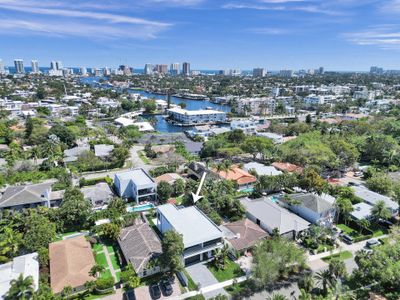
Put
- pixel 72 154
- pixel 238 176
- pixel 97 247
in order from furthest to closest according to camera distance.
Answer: pixel 72 154 → pixel 238 176 → pixel 97 247

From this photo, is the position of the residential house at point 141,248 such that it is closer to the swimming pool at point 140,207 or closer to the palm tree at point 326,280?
the swimming pool at point 140,207

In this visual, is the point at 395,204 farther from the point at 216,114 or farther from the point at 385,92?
the point at 385,92

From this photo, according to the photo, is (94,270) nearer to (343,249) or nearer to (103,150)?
(343,249)

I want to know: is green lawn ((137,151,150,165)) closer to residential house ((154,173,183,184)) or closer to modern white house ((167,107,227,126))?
residential house ((154,173,183,184))

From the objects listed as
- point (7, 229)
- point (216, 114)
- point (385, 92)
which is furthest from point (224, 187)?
point (385, 92)

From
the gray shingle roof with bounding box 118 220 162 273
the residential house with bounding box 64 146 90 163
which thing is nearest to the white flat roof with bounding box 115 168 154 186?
the gray shingle roof with bounding box 118 220 162 273

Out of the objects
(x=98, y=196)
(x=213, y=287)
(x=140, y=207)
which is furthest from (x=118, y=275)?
(x=98, y=196)

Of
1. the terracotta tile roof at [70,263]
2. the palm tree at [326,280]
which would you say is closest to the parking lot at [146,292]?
the terracotta tile roof at [70,263]
